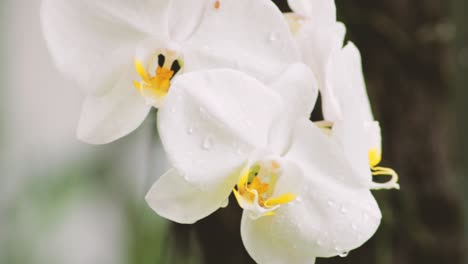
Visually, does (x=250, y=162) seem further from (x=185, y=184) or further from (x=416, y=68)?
(x=416, y=68)

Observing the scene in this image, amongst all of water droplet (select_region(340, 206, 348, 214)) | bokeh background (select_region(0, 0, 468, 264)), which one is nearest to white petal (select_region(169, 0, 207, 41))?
water droplet (select_region(340, 206, 348, 214))

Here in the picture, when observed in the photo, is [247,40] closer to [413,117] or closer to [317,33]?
[317,33]

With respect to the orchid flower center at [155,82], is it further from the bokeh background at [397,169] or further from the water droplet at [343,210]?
the bokeh background at [397,169]

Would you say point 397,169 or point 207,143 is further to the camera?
point 397,169

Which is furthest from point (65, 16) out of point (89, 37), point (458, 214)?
point (458, 214)

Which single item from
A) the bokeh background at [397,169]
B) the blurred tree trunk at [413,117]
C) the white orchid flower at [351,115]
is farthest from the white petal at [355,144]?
the blurred tree trunk at [413,117]

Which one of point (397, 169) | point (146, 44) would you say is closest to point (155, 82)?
point (146, 44)
